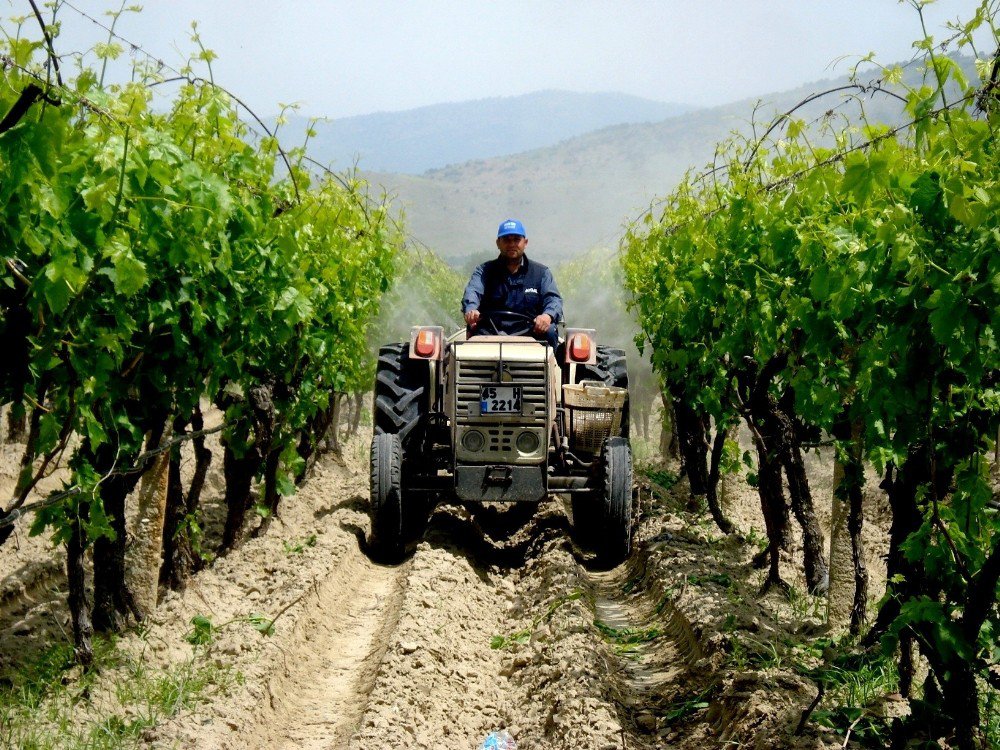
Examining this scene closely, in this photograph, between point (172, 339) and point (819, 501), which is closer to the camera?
point (172, 339)

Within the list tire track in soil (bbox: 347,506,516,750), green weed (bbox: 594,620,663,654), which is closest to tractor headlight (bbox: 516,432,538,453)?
tire track in soil (bbox: 347,506,516,750)

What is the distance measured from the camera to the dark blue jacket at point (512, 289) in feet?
25.1

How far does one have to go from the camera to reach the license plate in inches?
275

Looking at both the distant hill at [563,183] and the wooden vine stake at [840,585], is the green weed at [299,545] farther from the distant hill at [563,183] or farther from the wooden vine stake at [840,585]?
the distant hill at [563,183]

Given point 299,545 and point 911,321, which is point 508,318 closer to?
point 299,545

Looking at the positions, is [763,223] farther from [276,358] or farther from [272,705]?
[272,705]

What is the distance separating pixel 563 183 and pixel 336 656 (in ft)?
428

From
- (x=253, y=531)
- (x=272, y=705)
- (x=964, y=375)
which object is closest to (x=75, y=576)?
(x=272, y=705)

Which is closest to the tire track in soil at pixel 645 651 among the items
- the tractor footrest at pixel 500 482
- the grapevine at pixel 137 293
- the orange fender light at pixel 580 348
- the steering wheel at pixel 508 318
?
the tractor footrest at pixel 500 482

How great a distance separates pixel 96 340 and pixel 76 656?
6.16 ft

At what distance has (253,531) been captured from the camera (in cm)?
805

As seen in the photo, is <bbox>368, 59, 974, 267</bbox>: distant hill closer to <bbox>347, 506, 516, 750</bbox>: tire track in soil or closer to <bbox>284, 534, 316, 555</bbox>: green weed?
<bbox>284, 534, 316, 555</bbox>: green weed

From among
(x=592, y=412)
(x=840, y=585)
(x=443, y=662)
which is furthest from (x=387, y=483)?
(x=840, y=585)

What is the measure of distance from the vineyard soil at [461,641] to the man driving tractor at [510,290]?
63.3 inches
